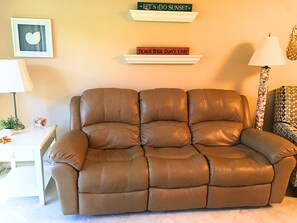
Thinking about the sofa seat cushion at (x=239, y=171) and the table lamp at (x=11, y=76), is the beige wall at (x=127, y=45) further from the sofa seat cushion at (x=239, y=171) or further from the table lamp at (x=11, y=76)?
the sofa seat cushion at (x=239, y=171)

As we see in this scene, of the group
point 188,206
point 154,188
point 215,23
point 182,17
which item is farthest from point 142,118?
point 215,23

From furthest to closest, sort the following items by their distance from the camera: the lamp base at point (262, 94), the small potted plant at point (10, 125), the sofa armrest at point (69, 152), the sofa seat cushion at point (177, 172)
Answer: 1. the lamp base at point (262, 94)
2. the small potted plant at point (10, 125)
3. the sofa seat cushion at point (177, 172)
4. the sofa armrest at point (69, 152)

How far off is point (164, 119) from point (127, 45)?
3.07 feet

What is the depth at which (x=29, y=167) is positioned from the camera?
8.25 ft

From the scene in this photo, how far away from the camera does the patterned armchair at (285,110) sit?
261 cm

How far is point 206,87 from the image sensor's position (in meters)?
2.89

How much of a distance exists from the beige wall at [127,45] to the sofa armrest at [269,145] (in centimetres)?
77

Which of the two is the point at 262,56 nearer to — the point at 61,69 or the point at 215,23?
the point at 215,23

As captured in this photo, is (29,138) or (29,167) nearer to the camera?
(29,138)

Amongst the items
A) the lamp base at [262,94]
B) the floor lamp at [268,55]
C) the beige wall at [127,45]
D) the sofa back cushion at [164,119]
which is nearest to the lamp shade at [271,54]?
the floor lamp at [268,55]

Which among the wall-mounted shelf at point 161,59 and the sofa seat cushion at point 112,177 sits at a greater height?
the wall-mounted shelf at point 161,59

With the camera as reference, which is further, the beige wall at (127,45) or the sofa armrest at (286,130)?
the beige wall at (127,45)

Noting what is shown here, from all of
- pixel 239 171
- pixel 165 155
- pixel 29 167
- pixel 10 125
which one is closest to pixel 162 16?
pixel 165 155

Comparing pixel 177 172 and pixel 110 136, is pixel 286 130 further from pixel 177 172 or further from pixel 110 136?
pixel 110 136
